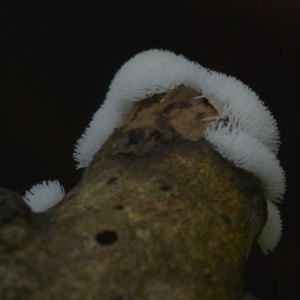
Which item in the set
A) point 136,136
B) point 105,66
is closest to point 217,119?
point 136,136

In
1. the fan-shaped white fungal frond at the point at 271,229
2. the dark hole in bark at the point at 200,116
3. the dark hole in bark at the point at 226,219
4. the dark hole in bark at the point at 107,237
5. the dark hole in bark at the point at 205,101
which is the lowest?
the fan-shaped white fungal frond at the point at 271,229

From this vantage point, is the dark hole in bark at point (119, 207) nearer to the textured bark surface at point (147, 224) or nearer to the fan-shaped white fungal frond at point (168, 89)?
the textured bark surface at point (147, 224)

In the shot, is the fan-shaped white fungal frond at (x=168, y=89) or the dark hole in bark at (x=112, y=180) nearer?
the dark hole in bark at (x=112, y=180)

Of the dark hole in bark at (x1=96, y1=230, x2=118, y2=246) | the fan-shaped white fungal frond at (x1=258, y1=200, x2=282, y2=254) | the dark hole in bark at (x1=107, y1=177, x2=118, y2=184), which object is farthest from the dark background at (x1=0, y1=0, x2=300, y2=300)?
the dark hole in bark at (x1=96, y1=230, x2=118, y2=246)

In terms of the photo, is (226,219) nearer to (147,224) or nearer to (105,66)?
(147,224)

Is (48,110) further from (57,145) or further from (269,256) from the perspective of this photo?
(269,256)

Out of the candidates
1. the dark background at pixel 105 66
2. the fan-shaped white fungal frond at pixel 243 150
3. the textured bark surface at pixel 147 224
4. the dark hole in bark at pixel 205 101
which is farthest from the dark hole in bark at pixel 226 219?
the dark background at pixel 105 66

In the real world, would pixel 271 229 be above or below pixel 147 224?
below
